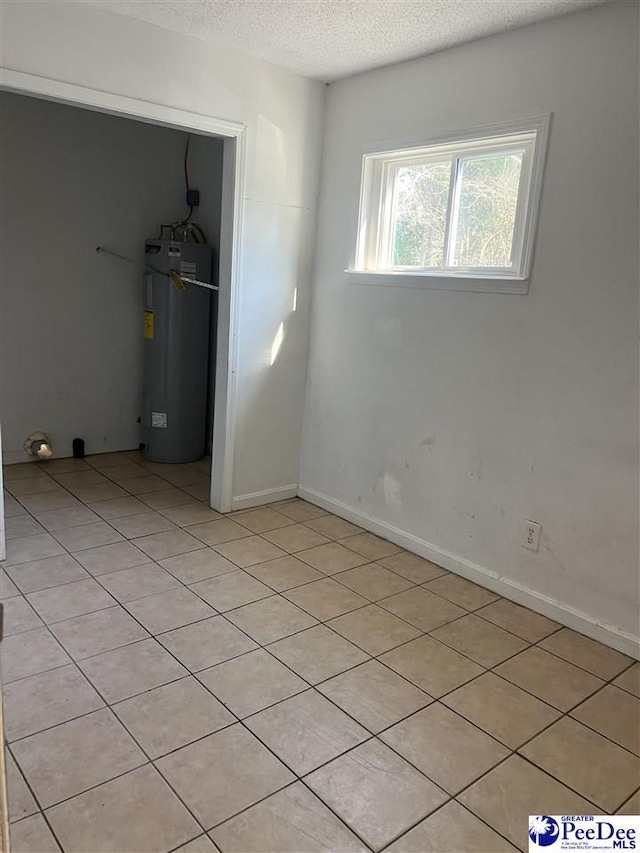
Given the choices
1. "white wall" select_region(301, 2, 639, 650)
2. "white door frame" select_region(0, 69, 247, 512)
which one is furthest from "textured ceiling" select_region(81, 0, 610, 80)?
"white door frame" select_region(0, 69, 247, 512)

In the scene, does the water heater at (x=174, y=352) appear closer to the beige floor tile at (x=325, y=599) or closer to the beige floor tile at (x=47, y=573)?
the beige floor tile at (x=47, y=573)

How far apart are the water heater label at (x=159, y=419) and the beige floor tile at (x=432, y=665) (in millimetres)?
2503

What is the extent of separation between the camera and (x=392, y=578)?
Result: 296cm

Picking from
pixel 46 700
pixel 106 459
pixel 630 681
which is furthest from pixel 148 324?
pixel 630 681

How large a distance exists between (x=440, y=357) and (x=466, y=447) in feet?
1.43

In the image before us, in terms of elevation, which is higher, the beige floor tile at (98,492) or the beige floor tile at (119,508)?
the beige floor tile at (98,492)

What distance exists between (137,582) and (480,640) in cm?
143

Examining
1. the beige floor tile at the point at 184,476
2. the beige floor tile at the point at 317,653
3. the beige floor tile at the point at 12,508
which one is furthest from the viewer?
the beige floor tile at the point at 184,476

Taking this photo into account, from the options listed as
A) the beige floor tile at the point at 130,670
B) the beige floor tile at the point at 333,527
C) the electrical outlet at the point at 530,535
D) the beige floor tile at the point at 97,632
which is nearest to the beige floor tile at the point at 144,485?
the beige floor tile at the point at 333,527

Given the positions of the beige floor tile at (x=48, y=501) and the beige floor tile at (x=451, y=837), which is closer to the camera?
the beige floor tile at (x=451, y=837)

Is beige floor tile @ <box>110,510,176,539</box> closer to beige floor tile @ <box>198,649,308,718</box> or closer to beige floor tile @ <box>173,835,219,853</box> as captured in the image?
beige floor tile @ <box>198,649,308,718</box>

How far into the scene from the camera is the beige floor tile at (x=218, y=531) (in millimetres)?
3238

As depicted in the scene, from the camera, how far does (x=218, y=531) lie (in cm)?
334

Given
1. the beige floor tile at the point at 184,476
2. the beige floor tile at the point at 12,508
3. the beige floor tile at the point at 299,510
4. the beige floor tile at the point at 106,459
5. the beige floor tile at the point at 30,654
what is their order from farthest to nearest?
the beige floor tile at the point at 106,459, the beige floor tile at the point at 184,476, the beige floor tile at the point at 299,510, the beige floor tile at the point at 12,508, the beige floor tile at the point at 30,654
